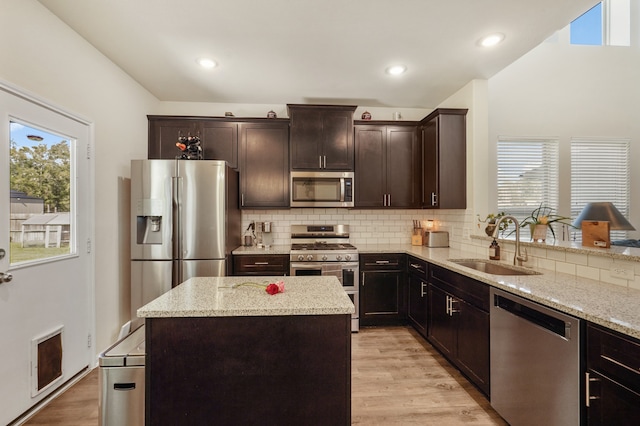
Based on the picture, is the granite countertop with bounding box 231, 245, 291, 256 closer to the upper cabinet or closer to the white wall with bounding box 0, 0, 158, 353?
the upper cabinet

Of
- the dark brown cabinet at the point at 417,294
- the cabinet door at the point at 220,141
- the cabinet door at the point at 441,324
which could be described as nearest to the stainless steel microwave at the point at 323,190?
the cabinet door at the point at 220,141

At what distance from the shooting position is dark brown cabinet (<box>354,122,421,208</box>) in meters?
3.81

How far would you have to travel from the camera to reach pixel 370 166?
12.5 feet

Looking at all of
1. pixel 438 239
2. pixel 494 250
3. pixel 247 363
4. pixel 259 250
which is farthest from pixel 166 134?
pixel 494 250

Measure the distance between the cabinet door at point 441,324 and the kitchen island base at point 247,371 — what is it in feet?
5.17

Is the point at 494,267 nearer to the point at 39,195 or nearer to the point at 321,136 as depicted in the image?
the point at 321,136

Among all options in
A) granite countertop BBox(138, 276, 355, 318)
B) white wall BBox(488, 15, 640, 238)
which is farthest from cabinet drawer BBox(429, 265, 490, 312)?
white wall BBox(488, 15, 640, 238)

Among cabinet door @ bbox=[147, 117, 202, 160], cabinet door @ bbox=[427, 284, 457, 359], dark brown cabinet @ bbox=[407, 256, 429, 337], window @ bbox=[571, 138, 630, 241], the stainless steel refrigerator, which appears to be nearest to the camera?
cabinet door @ bbox=[427, 284, 457, 359]

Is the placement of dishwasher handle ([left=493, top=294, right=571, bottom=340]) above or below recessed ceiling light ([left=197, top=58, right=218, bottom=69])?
below

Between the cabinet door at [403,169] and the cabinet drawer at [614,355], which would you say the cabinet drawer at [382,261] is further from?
the cabinet drawer at [614,355]

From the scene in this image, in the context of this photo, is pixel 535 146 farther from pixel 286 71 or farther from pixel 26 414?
pixel 26 414

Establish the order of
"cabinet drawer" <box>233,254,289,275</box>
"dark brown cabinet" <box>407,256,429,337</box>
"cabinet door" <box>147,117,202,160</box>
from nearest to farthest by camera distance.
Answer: "dark brown cabinet" <box>407,256,429,337</box> < "cabinet drawer" <box>233,254,289,275</box> < "cabinet door" <box>147,117,202,160</box>

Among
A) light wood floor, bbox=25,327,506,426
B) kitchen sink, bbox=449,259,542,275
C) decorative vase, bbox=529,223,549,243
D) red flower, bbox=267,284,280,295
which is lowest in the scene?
light wood floor, bbox=25,327,506,426

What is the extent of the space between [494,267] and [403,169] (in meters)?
1.65
